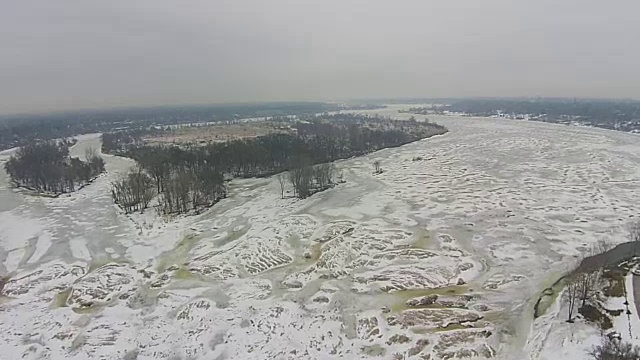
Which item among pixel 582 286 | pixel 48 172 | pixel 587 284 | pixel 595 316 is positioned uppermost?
pixel 48 172

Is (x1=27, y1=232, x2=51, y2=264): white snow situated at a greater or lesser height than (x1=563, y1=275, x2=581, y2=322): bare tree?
lesser

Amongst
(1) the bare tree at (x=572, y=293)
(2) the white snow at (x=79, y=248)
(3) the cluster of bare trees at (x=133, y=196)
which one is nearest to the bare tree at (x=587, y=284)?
(1) the bare tree at (x=572, y=293)

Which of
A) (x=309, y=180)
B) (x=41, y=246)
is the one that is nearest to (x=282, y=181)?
(x=309, y=180)

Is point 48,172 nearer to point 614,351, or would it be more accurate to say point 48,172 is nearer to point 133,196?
point 133,196

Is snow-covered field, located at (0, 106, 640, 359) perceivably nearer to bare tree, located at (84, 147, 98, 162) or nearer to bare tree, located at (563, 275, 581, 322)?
bare tree, located at (563, 275, 581, 322)

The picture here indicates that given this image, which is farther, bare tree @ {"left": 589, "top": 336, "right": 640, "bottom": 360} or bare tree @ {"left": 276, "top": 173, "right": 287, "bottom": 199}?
bare tree @ {"left": 276, "top": 173, "right": 287, "bottom": 199}

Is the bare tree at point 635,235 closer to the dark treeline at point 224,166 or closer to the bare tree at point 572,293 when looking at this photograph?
the bare tree at point 572,293

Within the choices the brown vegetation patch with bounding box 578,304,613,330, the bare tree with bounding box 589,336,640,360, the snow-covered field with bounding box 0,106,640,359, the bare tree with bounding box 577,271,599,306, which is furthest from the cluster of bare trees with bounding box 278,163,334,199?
the bare tree with bounding box 589,336,640,360
